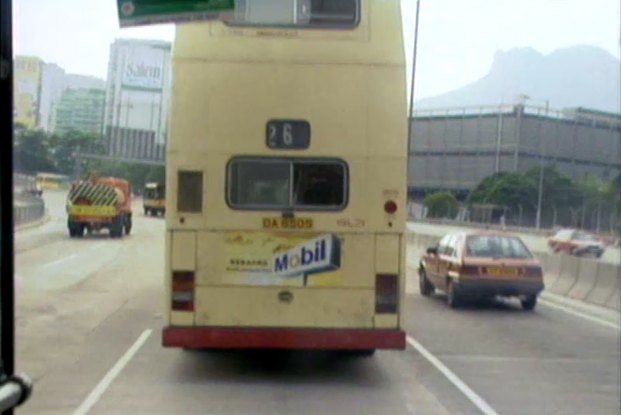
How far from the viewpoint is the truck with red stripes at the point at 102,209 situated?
775 inches

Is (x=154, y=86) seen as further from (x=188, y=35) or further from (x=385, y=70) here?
(x=385, y=70)

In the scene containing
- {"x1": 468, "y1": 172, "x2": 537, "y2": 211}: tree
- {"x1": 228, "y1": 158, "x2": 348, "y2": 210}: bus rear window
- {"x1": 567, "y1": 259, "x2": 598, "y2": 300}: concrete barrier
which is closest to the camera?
{"x1": 228, "y1": 158, "x2": 348, "y2": 210}: bus rear window

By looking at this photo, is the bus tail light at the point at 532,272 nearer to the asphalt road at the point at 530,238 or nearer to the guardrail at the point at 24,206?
the asphalt road at the point at 530,238

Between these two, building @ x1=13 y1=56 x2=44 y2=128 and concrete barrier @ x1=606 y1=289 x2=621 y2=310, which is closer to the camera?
building @ x1=13 y1=56 x2=44 y2=128

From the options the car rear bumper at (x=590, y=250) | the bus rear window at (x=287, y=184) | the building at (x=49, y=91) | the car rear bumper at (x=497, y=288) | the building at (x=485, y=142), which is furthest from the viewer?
the car rear bumper at (x=590, y=250)

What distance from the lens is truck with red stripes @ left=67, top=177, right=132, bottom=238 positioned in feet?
64.6

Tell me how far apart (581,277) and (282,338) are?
12.9 meters

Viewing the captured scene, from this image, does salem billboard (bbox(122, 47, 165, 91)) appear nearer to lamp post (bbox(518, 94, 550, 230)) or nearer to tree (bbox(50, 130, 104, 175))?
tree (bbox(50, 130, 104, 175))

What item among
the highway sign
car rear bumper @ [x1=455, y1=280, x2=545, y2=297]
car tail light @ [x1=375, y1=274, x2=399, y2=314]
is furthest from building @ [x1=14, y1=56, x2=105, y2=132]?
car rear bumper @ [x1=455, y1=280, x2=545, y2=297]

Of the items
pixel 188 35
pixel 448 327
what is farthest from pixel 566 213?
pixel 188 35

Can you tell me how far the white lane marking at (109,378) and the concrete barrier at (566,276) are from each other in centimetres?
1106

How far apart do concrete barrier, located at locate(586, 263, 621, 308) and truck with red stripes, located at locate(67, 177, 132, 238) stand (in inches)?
346

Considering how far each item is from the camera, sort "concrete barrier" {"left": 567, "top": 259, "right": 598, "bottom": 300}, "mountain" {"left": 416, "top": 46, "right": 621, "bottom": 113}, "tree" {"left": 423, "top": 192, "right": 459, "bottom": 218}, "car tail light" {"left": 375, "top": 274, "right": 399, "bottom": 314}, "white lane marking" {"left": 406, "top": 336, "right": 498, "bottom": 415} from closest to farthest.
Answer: "white lane marking" {"left": 406, "top": 336, "right": 498, "bottom": 415}
"car tail light" {"left": 375, "top": 274, "right": 399, "bottom": 314}
"mountain" {"left": 416, "top": 46, "right": 621, "bottom": 113}
"tree" {"left": 423, "top": 192, "right": 459, "bottom": 218}
"concrete barrier" {"left": 567, "top": 259, "right": 598, "bottom": 300}

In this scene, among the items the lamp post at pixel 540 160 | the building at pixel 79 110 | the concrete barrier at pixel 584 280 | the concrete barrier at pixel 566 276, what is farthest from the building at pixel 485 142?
the concrete barrier at pixel 566 276
